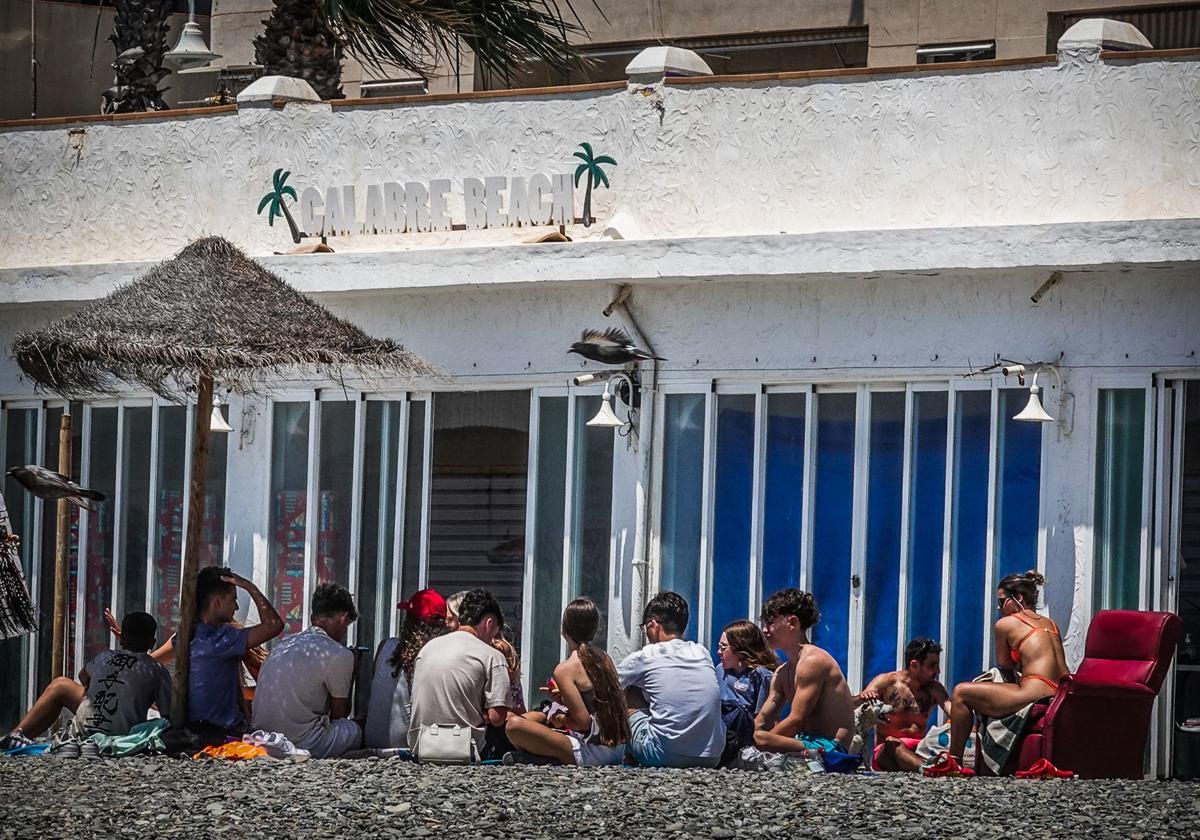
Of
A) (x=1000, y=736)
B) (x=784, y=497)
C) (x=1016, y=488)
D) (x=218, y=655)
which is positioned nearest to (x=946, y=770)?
(x=1000, y=736)

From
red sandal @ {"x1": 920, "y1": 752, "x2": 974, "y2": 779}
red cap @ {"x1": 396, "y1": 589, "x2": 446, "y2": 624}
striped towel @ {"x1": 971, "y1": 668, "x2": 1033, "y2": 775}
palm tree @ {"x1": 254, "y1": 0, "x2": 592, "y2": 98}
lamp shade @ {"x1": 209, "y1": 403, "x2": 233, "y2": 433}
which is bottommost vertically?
red sandal @ {"x1": 920, "y1": 752, "x2": 974, "y2": 779}

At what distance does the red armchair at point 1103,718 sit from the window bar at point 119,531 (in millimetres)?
7164

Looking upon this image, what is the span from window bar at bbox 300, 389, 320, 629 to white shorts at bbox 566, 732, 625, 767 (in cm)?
389

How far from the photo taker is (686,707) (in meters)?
11.3

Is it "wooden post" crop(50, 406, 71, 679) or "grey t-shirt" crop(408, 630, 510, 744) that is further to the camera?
"wooden post" crop(50, 406, 71, 679)

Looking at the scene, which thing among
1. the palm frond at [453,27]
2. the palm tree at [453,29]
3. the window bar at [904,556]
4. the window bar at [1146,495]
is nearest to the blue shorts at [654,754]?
the window bar at [904,556]

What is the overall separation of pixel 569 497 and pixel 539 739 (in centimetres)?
310

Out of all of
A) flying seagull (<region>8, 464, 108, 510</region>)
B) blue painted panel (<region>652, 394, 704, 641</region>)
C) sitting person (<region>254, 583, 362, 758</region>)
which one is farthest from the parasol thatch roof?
blue painted panel (<region>652, 394, 704, 641</region>)

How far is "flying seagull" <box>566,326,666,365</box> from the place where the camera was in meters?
13.6

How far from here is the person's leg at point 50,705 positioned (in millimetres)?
12641

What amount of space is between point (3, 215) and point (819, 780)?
28.2 feet

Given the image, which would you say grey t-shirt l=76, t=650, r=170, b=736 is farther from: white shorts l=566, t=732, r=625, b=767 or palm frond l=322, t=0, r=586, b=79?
palm frond l=322, t=0, r=586, b=79

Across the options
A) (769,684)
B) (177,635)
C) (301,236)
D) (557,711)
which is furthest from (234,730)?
(301,236)

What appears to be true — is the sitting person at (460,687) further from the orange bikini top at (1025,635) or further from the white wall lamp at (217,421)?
the white wall lamp at (217,421)
